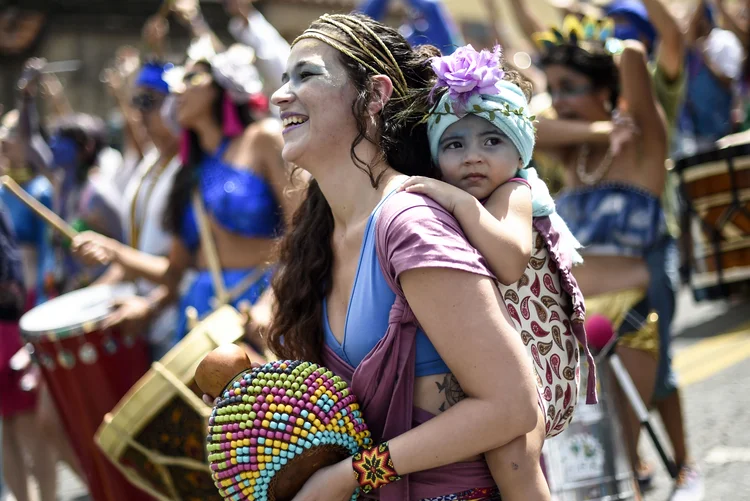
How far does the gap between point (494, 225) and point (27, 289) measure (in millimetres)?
4669

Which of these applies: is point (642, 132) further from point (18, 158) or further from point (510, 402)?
point (18, 158)

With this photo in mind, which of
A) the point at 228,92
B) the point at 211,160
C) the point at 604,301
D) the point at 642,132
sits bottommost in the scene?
the point at 604,301

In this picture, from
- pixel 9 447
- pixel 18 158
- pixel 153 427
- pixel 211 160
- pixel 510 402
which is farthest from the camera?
pixel 18 158

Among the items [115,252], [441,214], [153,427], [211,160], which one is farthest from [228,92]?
[441,214]

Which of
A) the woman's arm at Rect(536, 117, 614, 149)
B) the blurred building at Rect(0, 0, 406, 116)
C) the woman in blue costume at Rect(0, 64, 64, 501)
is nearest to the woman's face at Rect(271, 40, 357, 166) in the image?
the woman's arm at Rect(536, 117, 614, 149)

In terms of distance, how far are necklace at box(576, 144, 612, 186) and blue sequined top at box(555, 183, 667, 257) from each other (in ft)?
0.20

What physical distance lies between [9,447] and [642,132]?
3.67 meters

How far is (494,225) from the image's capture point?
2.00 meters

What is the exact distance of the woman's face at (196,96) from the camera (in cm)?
438

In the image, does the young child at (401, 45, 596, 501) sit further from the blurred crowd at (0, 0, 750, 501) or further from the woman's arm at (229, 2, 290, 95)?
the woman's arm at (229, 2, 290, 95)

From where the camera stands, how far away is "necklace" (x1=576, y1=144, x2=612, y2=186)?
4.09 m

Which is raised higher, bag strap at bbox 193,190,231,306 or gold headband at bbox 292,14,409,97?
gold headband at bbox 292,14,409,97

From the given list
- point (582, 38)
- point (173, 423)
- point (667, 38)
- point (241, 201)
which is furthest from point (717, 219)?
point (173, 423)

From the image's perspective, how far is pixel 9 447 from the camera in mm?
5379
